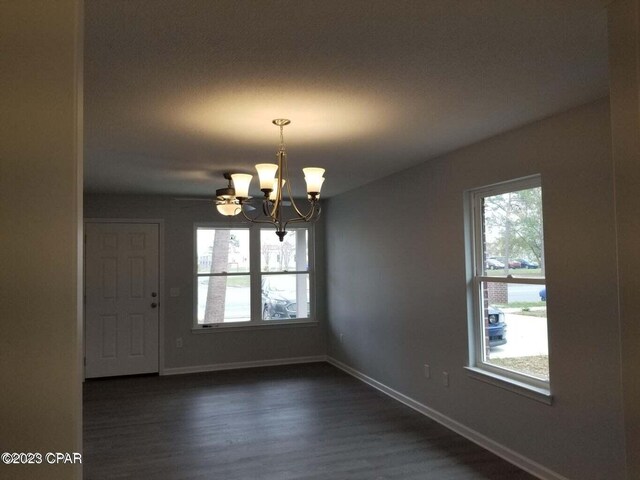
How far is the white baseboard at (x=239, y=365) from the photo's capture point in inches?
235

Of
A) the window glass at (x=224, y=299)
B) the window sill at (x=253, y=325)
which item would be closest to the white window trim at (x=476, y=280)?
the window sill at (x=253, y=325)

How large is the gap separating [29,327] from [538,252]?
9.79 ft

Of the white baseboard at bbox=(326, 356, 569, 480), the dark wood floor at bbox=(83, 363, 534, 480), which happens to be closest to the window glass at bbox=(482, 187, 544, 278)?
the white baseboard at bbox=(326, 356, 569, 480)

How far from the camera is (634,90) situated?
1.39 meters

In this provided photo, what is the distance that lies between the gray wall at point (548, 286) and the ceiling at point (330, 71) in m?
0.28

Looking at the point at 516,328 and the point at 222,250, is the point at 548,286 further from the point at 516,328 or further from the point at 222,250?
the point at 222,250

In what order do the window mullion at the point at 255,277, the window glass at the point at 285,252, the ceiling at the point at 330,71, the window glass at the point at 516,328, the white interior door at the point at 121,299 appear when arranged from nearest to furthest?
the ceiling at the point at 330,71, the window glass at the point at 516,328, the white interior door at the point at 121,299, the window mullion at the point at 255,277, the window glass at the point at 285,252

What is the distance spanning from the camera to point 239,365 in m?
6.21

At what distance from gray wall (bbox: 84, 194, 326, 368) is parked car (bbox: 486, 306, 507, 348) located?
11.5 feet

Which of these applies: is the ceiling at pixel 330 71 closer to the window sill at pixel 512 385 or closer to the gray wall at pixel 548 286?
the gray wall at pixel 548 286

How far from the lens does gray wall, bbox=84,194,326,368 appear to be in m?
5.89

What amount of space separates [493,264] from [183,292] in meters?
4.08

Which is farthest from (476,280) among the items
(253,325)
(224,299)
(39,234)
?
(224,299)

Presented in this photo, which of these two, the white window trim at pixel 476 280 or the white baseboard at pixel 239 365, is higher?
the white window trim at pixel 476 280
